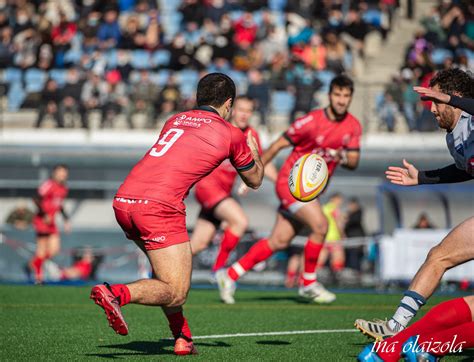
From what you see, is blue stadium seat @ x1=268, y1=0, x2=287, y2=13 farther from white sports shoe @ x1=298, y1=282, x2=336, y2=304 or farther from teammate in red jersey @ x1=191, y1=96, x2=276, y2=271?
white sports shoe @ x1=298, y1=282, x2=336, y2=304

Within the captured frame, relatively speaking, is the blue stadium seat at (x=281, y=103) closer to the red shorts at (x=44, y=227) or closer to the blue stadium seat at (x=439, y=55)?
the blue stadium seat at (x=439, y=55)

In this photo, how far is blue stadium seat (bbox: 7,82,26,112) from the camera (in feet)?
70.5

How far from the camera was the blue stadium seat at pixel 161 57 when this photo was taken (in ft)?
75.2

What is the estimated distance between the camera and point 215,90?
7109 mm

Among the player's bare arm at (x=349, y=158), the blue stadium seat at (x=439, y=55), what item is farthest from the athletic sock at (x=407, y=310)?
the blue stadium seat at (x=439, y=55)

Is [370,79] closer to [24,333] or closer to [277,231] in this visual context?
[277,231]

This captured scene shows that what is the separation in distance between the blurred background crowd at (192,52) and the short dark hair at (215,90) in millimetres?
12523

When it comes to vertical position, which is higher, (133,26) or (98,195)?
(133,26)

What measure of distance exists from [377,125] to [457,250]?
13.4 m

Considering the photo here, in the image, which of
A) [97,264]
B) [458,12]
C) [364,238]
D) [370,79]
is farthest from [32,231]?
[458,12]

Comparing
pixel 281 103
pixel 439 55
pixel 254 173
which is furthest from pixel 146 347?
pixel 439 55

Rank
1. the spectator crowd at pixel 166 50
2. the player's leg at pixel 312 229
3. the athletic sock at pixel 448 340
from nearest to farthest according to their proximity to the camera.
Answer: the athletic sock at pixel 448 340 < the player's leg at pixel 312 229 < the spectator crowd at pixel 166 50

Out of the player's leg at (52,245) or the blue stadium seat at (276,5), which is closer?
the player's leg at (52,245)

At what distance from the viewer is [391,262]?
55.9 ft
